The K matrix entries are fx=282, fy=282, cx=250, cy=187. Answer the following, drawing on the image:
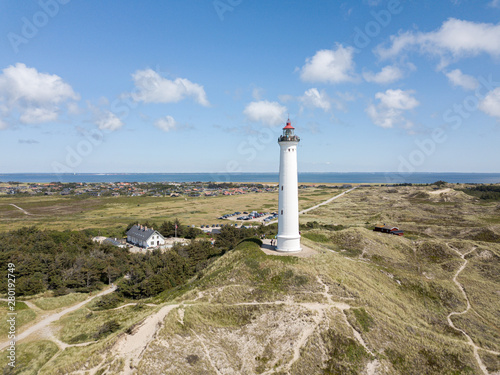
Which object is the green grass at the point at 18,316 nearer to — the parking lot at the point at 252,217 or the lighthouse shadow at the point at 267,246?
the lighthouse shadow at the point at 267,246

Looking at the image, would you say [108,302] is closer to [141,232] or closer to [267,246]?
[267,246]

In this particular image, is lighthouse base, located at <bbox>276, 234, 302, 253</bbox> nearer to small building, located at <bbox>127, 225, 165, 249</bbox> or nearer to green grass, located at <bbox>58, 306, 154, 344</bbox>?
green grass, located at <bbox>58, 306, 154, 344</bbox>

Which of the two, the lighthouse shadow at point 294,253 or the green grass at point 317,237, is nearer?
the lighthouse shadow at point 294,253

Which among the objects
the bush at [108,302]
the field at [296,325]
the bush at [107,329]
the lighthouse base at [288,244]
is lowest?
the bush at [108,302]

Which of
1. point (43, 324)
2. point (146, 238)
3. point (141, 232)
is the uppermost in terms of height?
point (141, 232)

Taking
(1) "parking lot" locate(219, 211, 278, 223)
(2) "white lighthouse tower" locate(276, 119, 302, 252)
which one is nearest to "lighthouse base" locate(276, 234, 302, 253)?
(2) "white lighthouse tower" locate(276, 119, 302, 252)

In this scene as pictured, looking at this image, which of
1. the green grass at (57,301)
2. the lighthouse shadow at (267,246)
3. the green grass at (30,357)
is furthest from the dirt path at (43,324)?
the lighthouse shadow at (267,246)

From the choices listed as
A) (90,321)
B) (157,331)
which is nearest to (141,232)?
(90,321)

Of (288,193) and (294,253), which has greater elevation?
(288,193)

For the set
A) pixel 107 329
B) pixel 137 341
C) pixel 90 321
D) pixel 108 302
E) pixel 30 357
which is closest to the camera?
pixel 137 341
